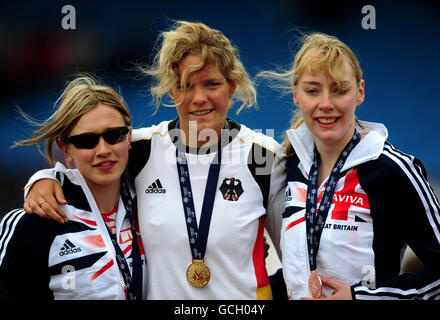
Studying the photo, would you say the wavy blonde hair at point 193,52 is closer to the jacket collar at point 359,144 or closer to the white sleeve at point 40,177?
the jacket collar at point 359,144

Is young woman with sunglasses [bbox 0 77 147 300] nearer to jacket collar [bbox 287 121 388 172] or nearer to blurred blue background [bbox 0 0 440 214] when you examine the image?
jacket collar [bbox 287 121 388 172]

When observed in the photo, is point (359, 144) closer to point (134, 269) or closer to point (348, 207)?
point (348, 207)

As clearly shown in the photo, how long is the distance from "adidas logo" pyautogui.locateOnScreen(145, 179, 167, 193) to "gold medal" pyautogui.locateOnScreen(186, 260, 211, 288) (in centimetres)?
49

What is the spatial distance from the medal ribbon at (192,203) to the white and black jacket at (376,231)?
503 mm

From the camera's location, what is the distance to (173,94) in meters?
3.00

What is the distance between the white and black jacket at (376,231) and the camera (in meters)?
2.60

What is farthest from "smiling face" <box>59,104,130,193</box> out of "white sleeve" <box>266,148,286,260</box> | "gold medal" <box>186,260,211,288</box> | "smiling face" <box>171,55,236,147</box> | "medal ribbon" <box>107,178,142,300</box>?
"white sleeve" <box>266,148,286,260</box>

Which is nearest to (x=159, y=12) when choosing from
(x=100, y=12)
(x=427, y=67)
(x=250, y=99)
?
(x=100, y=12)

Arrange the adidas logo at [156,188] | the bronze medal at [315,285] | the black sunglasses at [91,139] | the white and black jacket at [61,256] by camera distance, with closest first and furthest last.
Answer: the white and black jacket at [61,256]
the bronze medal at [315,285]
the black sunglasses at [91,139]
the adidas logo at [156,188]

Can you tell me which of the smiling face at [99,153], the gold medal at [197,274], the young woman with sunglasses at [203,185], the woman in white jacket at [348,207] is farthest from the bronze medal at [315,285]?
the smiling face at [99,153]

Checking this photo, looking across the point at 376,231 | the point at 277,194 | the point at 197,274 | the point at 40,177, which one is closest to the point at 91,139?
the point at 40,177

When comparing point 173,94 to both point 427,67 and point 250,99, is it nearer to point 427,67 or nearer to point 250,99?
point 250,99
